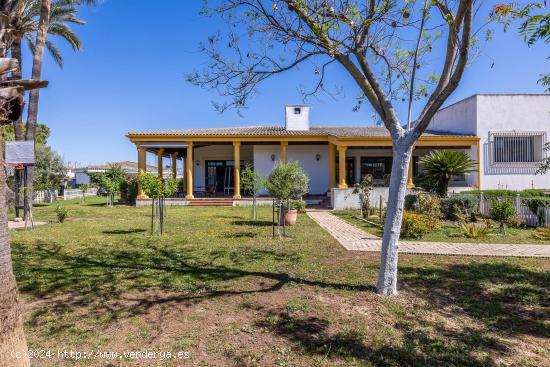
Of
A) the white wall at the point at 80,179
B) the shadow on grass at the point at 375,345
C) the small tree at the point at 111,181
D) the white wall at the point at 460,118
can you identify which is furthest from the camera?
the white wall at the point at 80,179

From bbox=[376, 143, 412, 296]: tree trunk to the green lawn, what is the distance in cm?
27

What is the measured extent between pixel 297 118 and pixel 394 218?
19.3 metres

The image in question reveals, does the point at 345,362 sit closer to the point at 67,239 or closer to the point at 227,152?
the point at 67,239

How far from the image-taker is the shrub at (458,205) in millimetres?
13953

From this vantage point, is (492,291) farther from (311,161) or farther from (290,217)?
(311,161)

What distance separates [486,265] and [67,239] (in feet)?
34.4

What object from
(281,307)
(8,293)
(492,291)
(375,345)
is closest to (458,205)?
(492,291)

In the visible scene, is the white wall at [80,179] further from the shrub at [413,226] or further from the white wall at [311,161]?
the shrub at [413,226]

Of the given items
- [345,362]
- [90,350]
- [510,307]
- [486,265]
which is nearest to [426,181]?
[486,265]

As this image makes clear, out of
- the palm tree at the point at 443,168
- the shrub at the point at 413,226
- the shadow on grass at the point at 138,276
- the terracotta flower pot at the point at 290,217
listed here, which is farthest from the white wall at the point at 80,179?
the shrub at the point at 413,226

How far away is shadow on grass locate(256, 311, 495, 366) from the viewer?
345 centimetres

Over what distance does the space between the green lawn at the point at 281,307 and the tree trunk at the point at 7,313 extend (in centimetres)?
70

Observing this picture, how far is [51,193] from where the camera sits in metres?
29.9

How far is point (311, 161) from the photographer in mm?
23328
